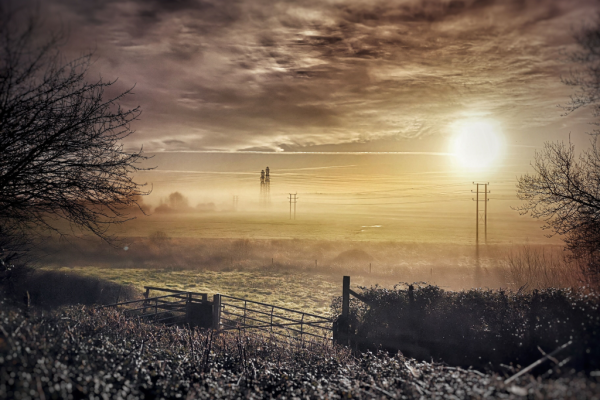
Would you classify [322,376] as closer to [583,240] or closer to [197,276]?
[583,240]

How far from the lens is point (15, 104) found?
302 inches

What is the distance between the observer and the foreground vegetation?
4.89 metres

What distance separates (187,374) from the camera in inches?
266

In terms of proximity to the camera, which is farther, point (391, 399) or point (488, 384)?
point (391, 399)

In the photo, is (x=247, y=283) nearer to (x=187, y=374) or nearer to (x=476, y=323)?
(x=476, y=323)

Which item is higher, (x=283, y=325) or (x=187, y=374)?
A: (x=187, y=374)

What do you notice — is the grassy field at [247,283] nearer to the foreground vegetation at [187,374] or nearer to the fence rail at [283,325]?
the fence rail at [283,325]

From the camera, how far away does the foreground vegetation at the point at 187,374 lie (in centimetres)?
489

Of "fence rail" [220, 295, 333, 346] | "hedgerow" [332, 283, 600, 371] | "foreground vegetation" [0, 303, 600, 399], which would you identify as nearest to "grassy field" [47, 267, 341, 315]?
"fence rail" [220, 295, 333, 346]

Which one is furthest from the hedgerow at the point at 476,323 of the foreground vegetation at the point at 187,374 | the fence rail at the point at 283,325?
the foreground vegetation at the point at 187,374

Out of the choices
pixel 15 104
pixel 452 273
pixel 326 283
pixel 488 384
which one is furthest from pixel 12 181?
pixel 452 273

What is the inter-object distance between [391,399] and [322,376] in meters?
1.81

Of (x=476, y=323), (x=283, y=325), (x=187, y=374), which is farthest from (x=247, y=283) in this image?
(x=187, y=374)

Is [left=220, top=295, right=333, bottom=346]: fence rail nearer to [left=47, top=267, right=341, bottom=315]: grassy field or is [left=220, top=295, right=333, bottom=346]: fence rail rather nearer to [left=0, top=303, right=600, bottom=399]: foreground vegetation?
[left=47, top=267, right=341, bottom=315]: grassy field
